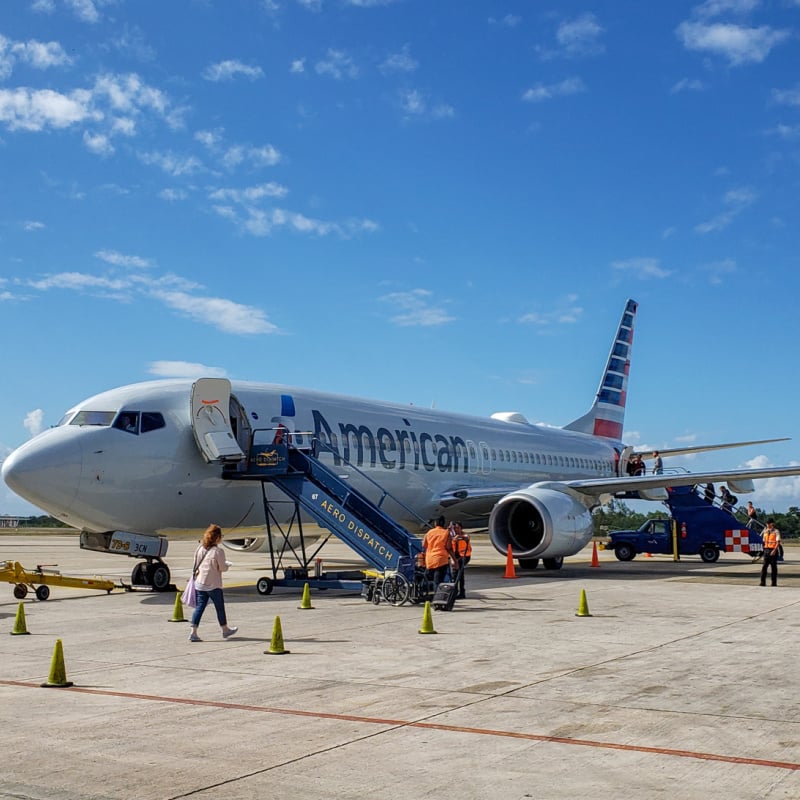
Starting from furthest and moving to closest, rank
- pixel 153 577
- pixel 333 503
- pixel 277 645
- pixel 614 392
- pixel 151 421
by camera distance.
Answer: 1. pixel 614 392
2. pixel 153 577
3. pixel 333 503
4. pixel 151 421
5. pixel 277 645

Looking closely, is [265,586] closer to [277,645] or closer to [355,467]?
[355,467]

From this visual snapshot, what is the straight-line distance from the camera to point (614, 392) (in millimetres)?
38406

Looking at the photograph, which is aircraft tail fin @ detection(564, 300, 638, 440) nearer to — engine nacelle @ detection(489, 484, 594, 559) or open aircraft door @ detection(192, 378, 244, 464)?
engine nacelle @ detection(489, 484, 594, 559)

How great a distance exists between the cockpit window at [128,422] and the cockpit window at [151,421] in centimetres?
12

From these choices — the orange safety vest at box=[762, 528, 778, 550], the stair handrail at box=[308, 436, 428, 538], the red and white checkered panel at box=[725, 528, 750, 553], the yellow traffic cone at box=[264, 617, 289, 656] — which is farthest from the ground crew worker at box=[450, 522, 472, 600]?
the red and white checkered panel at box=[725, 528, 750, 553]

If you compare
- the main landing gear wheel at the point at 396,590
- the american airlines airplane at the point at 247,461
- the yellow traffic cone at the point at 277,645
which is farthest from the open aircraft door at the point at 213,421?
the yellow traffic cone at the point at 277,645

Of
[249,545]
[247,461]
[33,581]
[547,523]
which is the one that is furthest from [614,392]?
[33,581]

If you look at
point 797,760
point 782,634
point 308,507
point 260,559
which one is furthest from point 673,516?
point 797,760

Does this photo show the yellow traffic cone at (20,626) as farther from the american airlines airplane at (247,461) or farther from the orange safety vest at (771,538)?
the orange safety vest at (771,538)

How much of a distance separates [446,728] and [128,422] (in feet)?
35.5

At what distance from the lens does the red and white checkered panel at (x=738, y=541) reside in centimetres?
2939

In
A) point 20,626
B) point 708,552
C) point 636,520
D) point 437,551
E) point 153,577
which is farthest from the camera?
point 636,520

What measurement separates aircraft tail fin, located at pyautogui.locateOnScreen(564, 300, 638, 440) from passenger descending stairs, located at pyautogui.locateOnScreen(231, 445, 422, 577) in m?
20.3

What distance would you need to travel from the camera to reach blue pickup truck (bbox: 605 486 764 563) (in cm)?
2984
